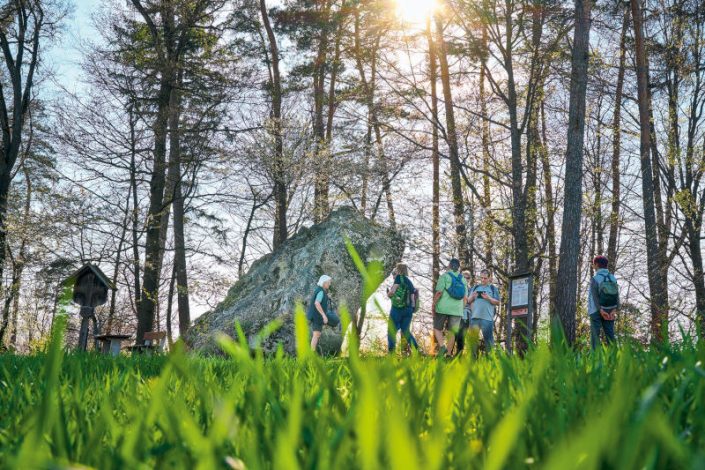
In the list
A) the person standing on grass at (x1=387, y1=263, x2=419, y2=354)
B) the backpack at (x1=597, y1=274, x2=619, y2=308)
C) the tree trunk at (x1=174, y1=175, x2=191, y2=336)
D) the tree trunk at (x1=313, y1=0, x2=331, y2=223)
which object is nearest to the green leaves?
the backpack at (x1=597, y1=274, x2=619, y2=308)

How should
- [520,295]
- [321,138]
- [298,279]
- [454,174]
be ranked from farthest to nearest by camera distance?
[321,138], [454,174], [298,279], [520,295]

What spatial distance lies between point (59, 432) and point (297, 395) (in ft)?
1.31

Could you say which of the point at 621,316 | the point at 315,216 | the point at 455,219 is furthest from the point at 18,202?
the point at 621,316

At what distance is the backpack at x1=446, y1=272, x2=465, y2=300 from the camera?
11891 mm

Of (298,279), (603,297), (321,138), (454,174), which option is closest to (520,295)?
(603,297)

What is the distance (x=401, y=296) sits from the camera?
1205cm

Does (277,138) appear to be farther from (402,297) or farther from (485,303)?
(485,303)

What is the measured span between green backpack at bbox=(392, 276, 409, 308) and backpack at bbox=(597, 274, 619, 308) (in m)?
3.57

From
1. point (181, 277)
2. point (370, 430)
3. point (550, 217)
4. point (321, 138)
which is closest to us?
point (370, 430)

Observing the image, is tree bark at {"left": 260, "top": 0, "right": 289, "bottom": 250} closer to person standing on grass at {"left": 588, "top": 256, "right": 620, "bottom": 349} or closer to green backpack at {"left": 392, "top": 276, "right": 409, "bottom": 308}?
green backpack at {"left": 392, "top": 276, "right": 409, "bottom": 308}

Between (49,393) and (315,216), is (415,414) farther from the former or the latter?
(315,216)

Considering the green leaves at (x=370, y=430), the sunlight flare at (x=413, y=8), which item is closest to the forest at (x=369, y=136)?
the sunlight flare at (x=413, y=8)

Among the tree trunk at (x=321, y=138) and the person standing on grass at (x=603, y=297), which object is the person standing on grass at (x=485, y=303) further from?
the tree trunk at (x=321, y=138)

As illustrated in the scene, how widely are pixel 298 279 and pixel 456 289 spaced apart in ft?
16.5
